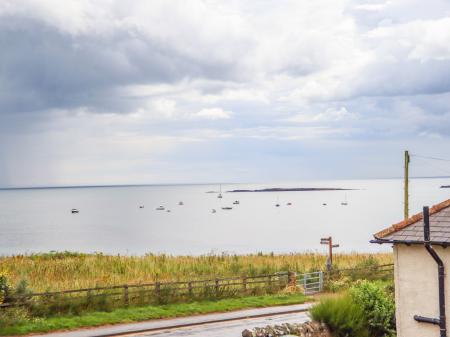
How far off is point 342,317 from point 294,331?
1725mm

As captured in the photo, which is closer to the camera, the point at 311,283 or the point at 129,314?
the point at 129,314

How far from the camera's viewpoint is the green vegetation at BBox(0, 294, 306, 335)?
2178cm

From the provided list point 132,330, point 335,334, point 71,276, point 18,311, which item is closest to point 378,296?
point 335,334

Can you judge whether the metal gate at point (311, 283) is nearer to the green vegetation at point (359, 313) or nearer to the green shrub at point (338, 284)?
the green shrub at point (338, 284)

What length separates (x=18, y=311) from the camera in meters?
22.5

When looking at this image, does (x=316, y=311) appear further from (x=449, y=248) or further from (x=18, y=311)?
(x=18, y=311)

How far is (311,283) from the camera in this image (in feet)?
106

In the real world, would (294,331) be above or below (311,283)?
below

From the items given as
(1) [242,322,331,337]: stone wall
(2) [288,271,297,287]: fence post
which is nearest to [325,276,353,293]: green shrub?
(2) [288,271,297,287]: fence post

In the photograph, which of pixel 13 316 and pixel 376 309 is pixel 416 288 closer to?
pixel 376 309

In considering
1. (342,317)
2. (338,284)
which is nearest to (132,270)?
(338,284)

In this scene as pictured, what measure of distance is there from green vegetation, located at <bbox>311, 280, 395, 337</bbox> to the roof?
299cm

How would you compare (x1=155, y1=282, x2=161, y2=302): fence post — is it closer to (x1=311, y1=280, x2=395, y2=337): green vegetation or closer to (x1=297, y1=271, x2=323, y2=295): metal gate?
(x1=311, y1=280, x2=395, y2=337): green vegetation

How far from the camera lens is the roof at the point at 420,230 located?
57.5 ft
